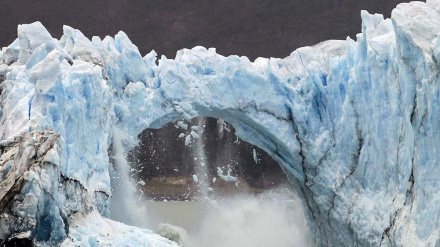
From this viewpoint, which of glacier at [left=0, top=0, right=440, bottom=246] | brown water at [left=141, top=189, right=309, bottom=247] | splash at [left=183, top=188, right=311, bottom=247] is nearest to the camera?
glacier at [left=0, top=0, right=440, bottom=246]

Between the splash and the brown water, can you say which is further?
the brown water

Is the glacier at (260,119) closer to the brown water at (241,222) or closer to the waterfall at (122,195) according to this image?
the waterfall at (122,195)

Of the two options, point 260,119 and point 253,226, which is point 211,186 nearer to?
point 253,226

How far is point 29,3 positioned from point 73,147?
47.0 ft

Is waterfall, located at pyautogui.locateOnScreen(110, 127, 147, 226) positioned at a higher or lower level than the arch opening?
lower

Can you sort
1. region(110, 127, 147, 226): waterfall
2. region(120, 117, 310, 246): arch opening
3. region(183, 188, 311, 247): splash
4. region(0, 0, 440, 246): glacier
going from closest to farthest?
region(0, 0, 440, 246): glacier
region(110, 127, 147, 226): waterfall
region(183, 188, 311, 247): splash
region(120, 117, 310, 246): arch opening

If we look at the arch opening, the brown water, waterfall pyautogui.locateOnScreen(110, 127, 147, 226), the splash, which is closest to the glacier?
waterfall pyautogui.locateOnScreen(110, 127, 147, 226)

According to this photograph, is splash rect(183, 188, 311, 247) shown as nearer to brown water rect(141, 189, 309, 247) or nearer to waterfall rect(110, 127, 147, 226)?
brown water rect(141, 189, 309, 247)

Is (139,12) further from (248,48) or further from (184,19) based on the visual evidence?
(248,48)

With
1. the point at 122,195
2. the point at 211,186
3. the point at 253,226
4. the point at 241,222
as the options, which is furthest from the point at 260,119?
the point at 211,186

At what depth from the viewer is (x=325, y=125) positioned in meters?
11.5

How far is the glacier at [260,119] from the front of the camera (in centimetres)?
786

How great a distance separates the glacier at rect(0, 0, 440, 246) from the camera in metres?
7.86

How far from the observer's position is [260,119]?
38.1ft
